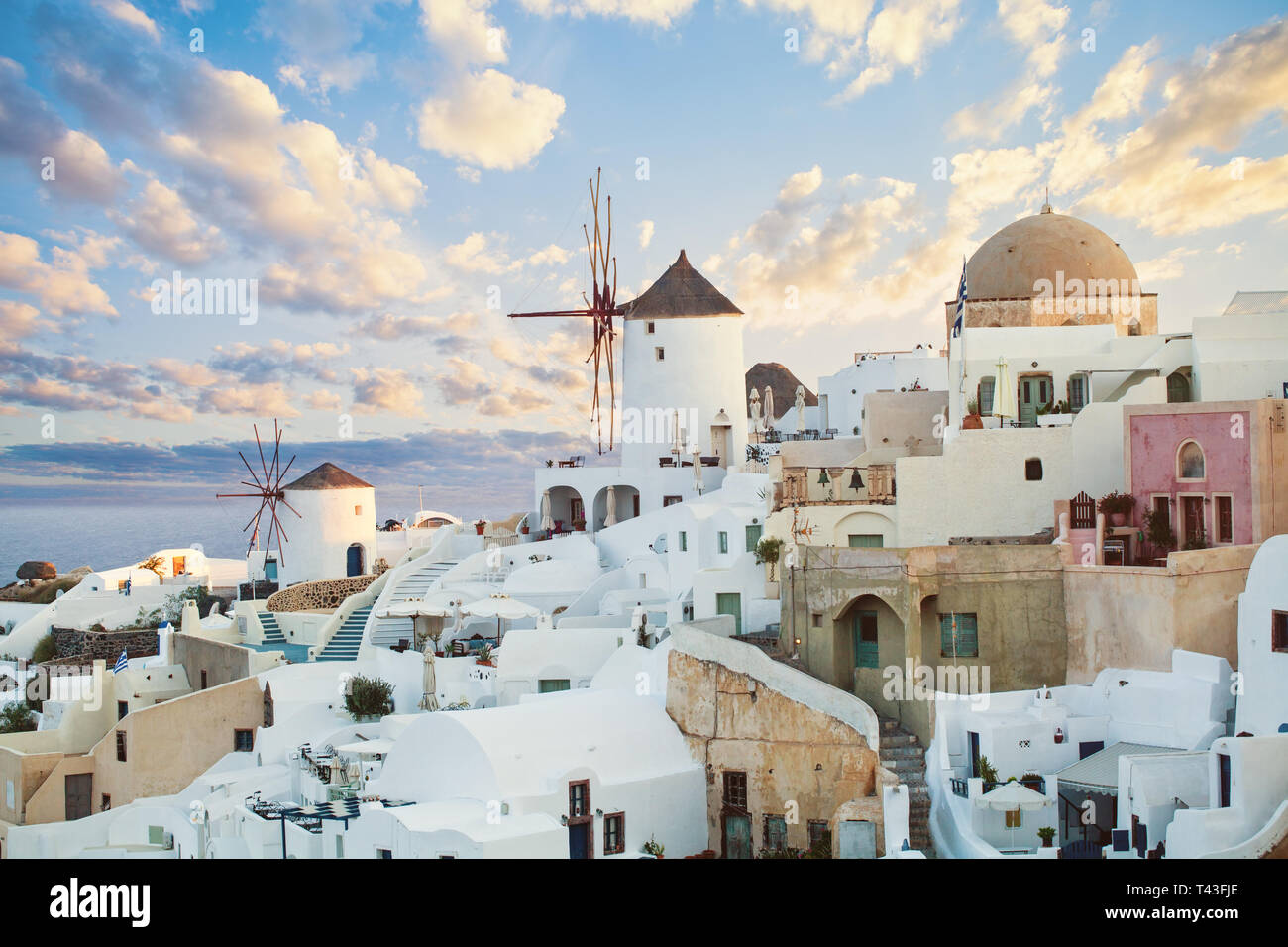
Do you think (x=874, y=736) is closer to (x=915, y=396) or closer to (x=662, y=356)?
(x=915, y=396)

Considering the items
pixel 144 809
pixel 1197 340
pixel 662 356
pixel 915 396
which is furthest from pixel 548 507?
pixel 1197 340

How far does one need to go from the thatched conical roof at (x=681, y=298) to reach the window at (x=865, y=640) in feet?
51.3

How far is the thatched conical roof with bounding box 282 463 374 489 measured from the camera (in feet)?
104

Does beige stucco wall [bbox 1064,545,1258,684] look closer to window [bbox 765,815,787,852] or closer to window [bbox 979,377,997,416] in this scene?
window [bbox 765,815,787,852]

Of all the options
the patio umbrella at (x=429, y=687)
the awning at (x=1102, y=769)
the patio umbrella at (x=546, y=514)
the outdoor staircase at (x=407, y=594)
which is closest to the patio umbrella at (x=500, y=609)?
the outdoor staircase at (x=407, y=594)

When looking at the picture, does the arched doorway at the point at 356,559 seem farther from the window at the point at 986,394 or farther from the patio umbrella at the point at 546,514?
the window at the point at 986,394

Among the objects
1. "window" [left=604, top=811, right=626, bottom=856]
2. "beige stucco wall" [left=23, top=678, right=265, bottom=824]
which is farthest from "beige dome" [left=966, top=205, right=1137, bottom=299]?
"beige stucco wall" [left=23, top=678, right=265, bottom=824]

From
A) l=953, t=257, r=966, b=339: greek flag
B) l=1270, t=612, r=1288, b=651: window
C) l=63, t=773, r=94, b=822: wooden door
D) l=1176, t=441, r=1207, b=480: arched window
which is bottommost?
l=63, t=773, r=94, b=822: wooden door

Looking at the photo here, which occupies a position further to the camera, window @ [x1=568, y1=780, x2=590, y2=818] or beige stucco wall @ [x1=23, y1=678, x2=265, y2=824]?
beige stucco wall @ [x1=23, y1=678, x2=265, y2=824]

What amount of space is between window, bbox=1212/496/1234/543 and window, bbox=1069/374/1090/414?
4770 mm

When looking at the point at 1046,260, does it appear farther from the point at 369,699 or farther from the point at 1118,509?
the point at 369,699

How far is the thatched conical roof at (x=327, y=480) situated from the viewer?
31688 mm
